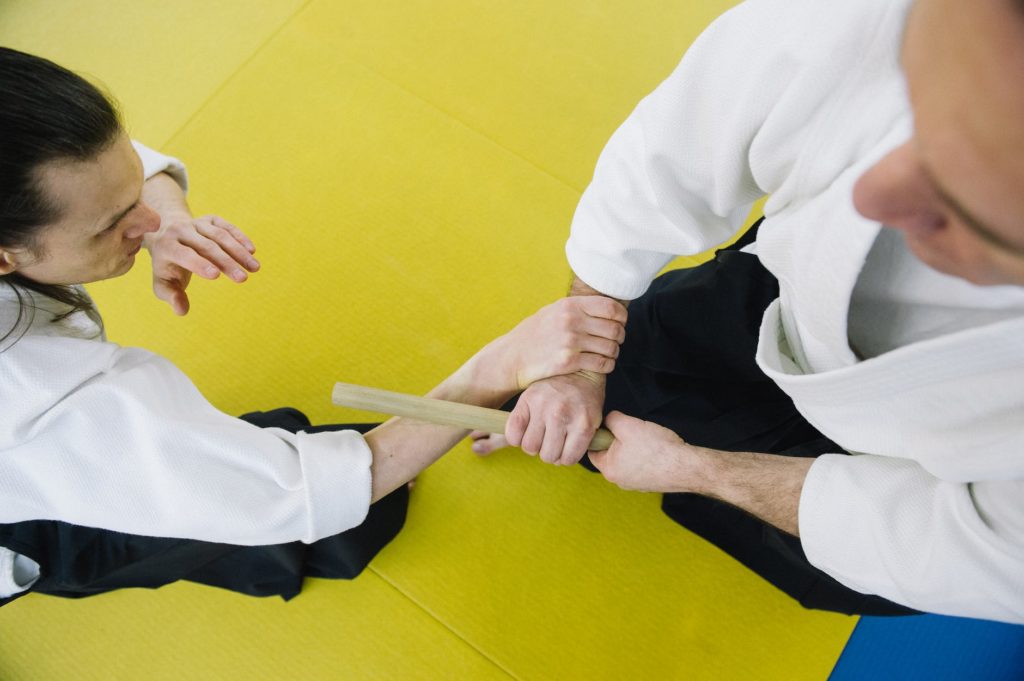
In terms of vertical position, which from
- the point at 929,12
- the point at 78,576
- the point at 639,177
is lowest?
the point at 78,576

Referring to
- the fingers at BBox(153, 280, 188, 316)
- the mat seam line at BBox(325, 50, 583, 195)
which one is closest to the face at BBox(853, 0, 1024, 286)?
the fingers at BBox(153, 280, 188, 316)

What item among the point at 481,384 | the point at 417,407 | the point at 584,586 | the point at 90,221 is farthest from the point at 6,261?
the point at 584,586

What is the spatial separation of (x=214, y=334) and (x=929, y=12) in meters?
1.53

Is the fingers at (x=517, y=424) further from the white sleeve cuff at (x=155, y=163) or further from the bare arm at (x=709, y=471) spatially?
the white sleeve cuff at (x=155, y=163)

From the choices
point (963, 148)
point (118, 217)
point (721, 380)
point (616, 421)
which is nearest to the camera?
point (963, 148)

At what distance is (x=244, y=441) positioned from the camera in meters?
0.94

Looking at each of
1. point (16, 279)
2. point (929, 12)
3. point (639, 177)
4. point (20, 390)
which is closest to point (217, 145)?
point (16, 279)

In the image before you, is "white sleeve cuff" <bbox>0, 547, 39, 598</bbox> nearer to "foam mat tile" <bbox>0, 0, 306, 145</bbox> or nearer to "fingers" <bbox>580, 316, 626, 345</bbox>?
"fingers" <bbox>580, 316, 626, 345</bbox>

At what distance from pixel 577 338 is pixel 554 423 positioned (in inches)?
5.6

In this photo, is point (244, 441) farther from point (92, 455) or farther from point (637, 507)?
point (637, 507)

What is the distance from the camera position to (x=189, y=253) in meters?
1.13

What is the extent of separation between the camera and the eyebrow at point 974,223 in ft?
1.55

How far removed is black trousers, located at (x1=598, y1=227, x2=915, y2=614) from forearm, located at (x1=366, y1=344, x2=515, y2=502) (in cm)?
24

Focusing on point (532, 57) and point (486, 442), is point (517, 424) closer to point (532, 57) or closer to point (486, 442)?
point (486, 442)
